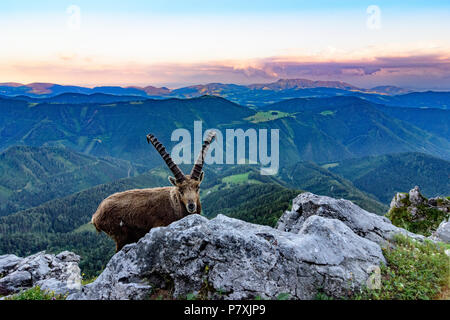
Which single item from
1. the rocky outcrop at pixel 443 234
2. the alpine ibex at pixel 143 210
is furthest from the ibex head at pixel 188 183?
the rocky outcrop at pixel 443 234

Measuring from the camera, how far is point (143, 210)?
47.2ft

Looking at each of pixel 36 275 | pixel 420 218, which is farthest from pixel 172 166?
pixel 420 218

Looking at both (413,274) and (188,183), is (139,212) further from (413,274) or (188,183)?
(413,274)

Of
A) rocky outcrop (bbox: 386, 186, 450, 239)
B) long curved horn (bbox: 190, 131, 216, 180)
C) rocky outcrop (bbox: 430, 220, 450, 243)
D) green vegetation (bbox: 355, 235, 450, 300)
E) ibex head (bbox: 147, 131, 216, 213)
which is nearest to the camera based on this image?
green vegetation (bbox: 355, 235, 450, 300)

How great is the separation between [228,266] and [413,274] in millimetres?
6033

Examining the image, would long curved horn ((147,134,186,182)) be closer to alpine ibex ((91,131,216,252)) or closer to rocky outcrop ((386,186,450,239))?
alpine ibex ((91,131,216,252))

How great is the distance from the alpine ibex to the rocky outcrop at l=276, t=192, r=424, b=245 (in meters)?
6.05

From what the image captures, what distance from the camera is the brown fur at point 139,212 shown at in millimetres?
14102

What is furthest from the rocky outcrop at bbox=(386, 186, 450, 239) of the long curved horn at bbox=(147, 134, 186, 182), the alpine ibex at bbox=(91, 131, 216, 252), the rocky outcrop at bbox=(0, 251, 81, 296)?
the rocky outcrop at bbox=(0, 251, 81, 296)

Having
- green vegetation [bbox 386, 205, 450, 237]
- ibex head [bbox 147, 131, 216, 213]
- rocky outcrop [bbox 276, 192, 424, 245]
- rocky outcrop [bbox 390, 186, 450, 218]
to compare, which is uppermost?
ibex head [bbox 147, 131, 216, 213]

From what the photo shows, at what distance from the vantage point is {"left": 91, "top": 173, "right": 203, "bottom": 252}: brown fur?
46.3 ft
